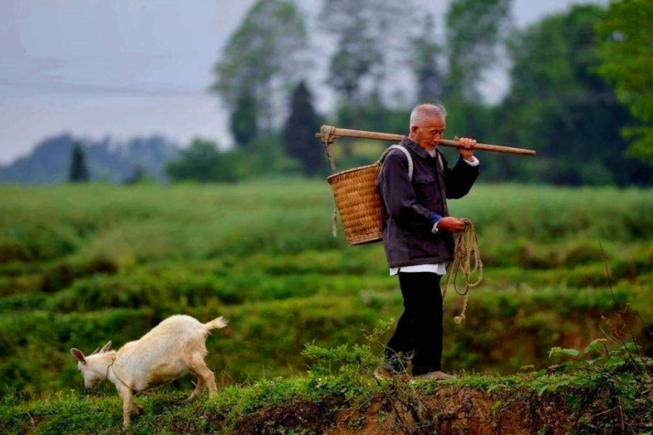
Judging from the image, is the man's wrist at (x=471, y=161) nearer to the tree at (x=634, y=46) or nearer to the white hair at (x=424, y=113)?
the white hair at (x=424, y=113)

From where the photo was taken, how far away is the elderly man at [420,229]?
24.1 ft

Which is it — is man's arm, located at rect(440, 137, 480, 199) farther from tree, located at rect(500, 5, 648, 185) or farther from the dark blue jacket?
tree, located at rect(500, 5, 648, 185)

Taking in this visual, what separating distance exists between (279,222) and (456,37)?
1111 inches

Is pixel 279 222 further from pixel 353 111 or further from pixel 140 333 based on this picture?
pixel 353 111

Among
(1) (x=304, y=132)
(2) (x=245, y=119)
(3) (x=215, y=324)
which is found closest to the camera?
(3) (x=215, y=324)

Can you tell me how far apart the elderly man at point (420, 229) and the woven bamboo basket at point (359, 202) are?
0.31ft

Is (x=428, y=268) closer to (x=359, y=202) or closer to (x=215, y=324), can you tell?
(x=359, y=202)

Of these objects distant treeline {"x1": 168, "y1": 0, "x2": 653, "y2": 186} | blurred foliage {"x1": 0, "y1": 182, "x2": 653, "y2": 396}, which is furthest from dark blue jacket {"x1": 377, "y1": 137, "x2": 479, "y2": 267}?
distant treeline {"x1": 168, "y1": 0, "x2": 653, "y2": 186}

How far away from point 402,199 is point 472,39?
5259cm

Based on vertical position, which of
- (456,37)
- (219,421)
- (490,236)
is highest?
(456,37)

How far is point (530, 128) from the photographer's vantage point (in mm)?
53062

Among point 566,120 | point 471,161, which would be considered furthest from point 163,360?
point 566,120

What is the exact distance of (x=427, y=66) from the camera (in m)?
58.3

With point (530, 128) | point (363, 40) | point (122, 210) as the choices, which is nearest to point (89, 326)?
point (122, 210)
